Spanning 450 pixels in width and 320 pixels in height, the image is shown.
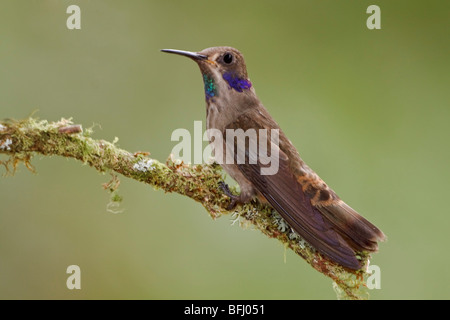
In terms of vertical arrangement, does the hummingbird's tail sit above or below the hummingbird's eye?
below

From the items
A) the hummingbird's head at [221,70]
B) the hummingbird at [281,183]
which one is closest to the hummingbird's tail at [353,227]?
the hummingbird at [281,183]

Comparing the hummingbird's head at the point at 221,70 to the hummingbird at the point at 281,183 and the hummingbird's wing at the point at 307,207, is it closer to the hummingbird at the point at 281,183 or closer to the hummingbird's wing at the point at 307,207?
the hummingbird at the point at 281,183

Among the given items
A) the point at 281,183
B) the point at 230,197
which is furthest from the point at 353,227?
the point at 230,197

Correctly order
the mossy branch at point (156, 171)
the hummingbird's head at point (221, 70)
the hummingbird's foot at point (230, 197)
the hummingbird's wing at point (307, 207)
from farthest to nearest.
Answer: the hummingbird's head at point (221, 70), the hummingbird's foot at point (230, 197), the hummingbird's wing at point (307, 207), the mossy branch at point (156, 171)

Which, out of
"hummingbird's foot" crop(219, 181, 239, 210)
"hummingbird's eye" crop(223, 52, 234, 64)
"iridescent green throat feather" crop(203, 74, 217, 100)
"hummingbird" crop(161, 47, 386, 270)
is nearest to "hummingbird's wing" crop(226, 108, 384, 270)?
"hummingbird" crop(161, 47, 386, 270)

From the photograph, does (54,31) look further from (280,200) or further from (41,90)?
(280,200)

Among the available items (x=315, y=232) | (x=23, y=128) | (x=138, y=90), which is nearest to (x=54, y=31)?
(x=138, y=90)

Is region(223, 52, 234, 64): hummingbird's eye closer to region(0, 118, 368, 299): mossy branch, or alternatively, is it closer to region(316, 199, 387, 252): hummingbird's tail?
region(0, 118, 368, 299): mossy branch

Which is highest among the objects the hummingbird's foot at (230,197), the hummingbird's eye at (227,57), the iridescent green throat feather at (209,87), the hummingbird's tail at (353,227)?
the hummingbird's eye at (227,57)
